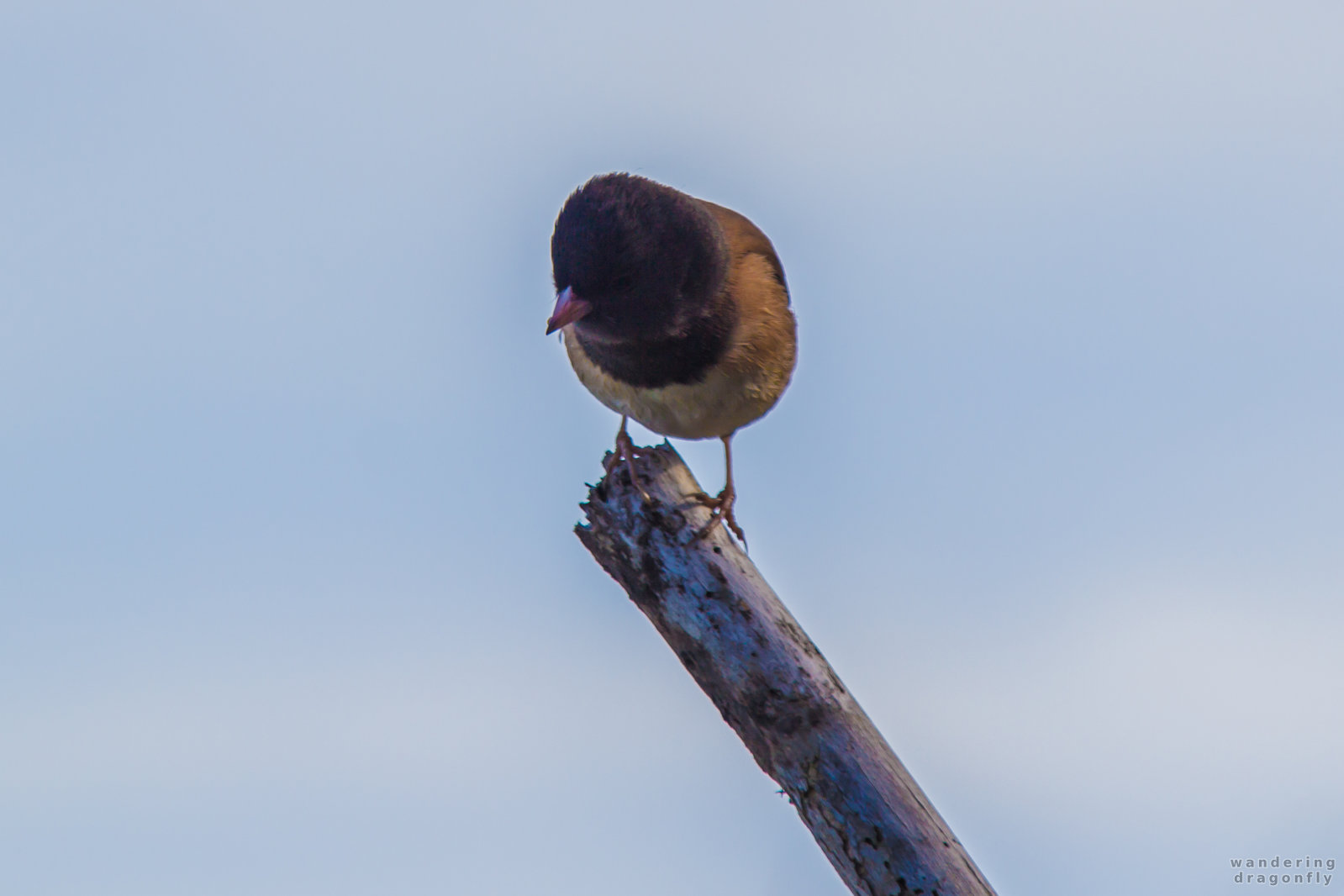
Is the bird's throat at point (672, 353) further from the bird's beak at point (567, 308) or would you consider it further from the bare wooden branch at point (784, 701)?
the bare wooden branch at point (784, 701)

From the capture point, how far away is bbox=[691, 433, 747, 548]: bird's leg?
4.66 m

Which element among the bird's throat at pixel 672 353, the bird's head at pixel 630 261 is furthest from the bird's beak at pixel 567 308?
the bird's throat at pixel 672 353

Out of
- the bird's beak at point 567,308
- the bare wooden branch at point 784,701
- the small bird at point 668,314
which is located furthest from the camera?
the small bird at point 668,314

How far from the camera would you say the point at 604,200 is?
15.5 feet

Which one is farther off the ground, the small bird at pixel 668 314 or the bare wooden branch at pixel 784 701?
the small bird at pixel 668 314

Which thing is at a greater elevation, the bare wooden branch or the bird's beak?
the bird's beak

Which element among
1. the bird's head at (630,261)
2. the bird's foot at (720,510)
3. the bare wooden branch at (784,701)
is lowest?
the bare wooden branch at (784,701)

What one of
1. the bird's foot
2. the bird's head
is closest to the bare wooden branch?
the bird's foot

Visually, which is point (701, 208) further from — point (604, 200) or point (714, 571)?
point (714, 571)

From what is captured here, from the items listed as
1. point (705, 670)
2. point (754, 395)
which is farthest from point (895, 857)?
point (754, 395)

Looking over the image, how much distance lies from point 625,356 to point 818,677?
1.64 meters

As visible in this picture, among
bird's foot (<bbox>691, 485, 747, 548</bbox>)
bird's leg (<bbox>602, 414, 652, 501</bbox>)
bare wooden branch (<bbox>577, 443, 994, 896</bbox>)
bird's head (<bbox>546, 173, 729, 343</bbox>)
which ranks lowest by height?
bare wooden branch (<bbox>577, 443, 994, 896</bbox>)

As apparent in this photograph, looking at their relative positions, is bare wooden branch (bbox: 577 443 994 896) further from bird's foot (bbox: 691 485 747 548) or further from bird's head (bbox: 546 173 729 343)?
bird's head (bbox: 546 173 729 343)

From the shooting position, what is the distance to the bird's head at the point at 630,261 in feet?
15.4
